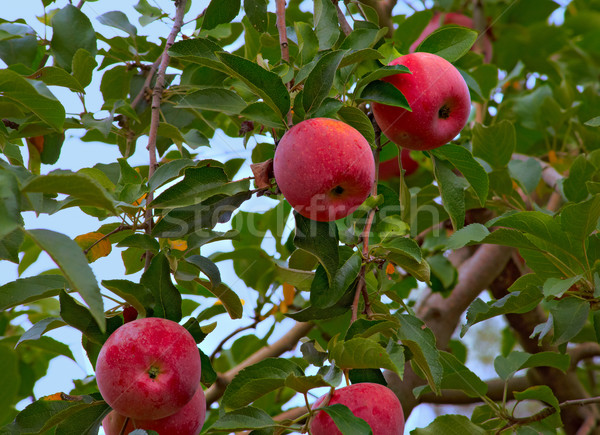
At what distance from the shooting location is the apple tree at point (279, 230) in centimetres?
101

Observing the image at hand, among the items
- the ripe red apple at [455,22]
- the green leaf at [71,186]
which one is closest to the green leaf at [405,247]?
the green leaf at [71,186]

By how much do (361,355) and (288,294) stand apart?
39.8 inches

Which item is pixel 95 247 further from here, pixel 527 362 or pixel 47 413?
pixel 527 362

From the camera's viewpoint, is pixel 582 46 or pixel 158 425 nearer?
pixel 158 425

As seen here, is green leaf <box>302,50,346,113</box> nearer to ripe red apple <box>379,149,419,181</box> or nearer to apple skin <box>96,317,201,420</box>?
apple skin <box>96,317,201,420</box>

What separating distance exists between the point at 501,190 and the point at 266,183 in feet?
3.10

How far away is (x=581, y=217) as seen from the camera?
1188 millimetres

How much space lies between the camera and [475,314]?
126cm

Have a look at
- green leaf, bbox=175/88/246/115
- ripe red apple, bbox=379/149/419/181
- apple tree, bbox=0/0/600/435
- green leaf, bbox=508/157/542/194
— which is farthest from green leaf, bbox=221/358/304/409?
ripe red apple, bbox=379/149/419/181

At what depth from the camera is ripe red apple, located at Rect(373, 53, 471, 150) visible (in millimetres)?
1126

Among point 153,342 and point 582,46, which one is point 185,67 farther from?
point 582,46

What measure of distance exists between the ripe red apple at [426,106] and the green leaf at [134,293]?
49 centimetres

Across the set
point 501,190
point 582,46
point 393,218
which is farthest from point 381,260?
point 582,46

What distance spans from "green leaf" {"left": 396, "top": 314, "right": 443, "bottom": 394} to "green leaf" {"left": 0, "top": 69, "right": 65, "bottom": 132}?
2.20ft
